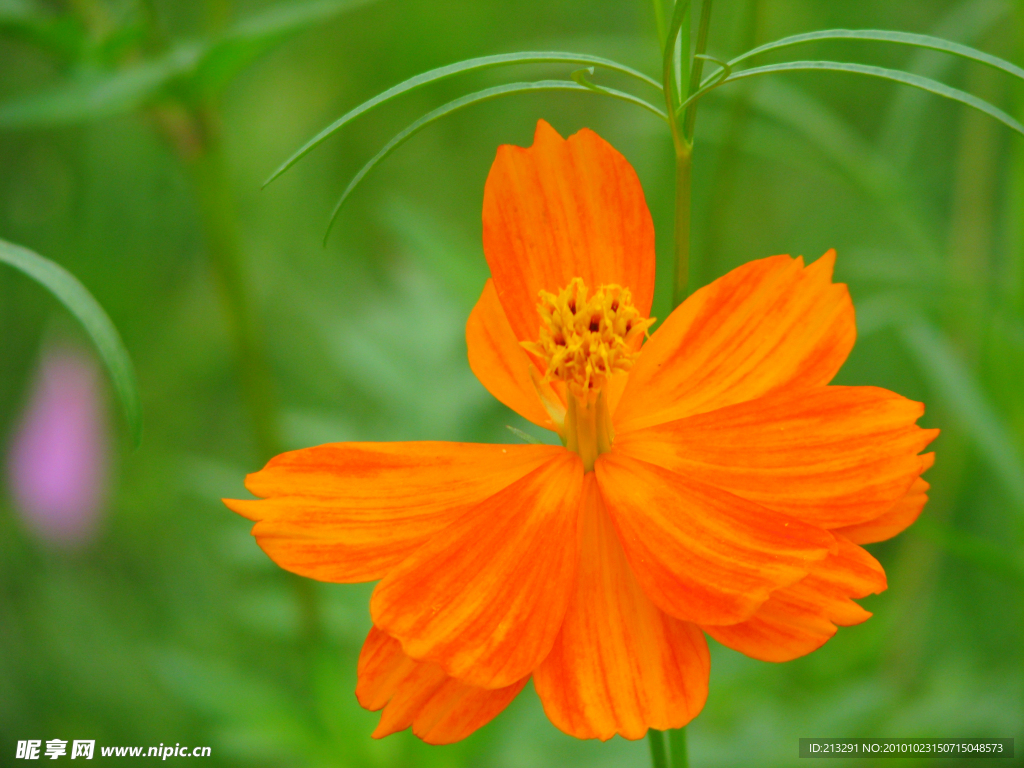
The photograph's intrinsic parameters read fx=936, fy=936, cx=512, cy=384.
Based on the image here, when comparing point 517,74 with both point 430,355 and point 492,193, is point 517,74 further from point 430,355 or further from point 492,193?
point 492,193

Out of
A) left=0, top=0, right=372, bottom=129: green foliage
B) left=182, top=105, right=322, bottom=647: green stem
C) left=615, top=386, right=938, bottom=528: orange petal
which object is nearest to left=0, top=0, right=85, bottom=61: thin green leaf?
left=0, top=0, right=372, bottom=129: green foliage

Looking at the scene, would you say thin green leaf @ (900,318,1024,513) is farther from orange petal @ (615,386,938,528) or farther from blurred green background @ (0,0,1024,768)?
orange petal @ (615,386,938,528)

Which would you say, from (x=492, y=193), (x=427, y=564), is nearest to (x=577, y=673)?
(x=427, y=564)

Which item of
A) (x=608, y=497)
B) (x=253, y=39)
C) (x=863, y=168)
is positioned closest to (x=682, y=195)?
(x=608, y=497)

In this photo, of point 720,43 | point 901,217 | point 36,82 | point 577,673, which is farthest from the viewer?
point 720,43

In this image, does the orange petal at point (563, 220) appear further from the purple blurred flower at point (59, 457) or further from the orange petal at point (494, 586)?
the purple blurred flower at point (59, 457)

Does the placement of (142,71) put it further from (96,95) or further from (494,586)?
(494,586)

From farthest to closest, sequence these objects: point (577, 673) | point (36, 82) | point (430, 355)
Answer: point (36, 82) < point (430, 355) < point (577, 673)

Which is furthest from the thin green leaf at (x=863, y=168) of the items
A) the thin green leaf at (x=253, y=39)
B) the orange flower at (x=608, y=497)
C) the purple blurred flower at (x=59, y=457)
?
the purple blurred flower at (x=59, y=457)
